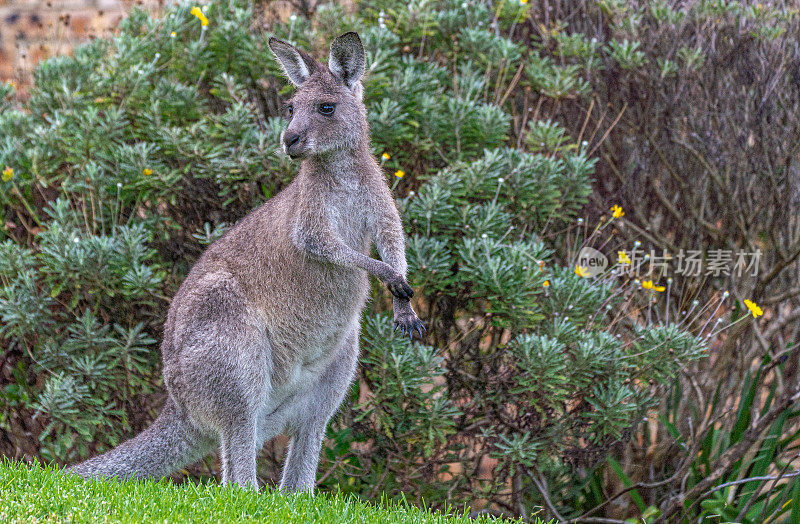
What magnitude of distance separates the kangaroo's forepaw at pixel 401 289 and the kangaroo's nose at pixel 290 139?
836 mm

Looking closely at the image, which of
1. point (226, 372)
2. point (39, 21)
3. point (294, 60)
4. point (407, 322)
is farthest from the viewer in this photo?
point (39, 21)

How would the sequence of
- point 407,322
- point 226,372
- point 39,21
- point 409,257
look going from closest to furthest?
1. point 407,322
2. point 226,372
3. point 409,257
4. point 39,21

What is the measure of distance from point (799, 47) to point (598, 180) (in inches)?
65.2

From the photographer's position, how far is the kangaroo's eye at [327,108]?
4547 millimetres

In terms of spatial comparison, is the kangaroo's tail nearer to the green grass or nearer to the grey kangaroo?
the grey kangaroo

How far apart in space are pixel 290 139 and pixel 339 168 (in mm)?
378

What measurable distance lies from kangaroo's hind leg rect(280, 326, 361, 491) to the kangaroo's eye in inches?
47.1

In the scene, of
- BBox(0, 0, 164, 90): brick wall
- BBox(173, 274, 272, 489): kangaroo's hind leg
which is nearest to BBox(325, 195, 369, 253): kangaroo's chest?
BBox(173, 274, 272, 489): kangaroo's hind leg

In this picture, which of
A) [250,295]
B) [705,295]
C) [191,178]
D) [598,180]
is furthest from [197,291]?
[705,295]

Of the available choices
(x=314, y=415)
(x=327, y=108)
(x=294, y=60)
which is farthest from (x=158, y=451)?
(x=294, y=60)

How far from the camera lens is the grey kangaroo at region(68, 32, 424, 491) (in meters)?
4.55

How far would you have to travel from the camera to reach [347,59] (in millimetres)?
4613

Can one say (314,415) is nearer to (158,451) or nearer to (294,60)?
(158,451)

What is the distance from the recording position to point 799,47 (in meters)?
6.32
